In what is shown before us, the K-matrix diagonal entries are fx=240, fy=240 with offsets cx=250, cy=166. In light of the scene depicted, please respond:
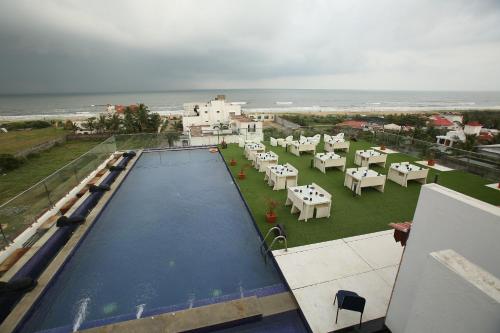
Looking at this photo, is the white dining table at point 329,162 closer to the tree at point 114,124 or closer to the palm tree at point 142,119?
the palm tree at point 142,119

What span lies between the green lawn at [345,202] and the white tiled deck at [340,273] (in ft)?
1.24

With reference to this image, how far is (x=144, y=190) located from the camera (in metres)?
9.24

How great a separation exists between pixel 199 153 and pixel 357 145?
31.9ft

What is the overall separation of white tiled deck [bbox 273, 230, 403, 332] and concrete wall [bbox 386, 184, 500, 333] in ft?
3.03

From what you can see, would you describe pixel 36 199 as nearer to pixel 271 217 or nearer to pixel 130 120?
pixel 271 217

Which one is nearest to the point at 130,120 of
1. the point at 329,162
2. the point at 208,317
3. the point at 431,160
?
the point at 329,162

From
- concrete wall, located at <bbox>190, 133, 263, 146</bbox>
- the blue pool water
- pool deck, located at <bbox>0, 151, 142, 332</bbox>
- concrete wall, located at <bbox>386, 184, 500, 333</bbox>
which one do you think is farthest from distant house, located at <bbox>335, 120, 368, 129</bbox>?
pool deck, located at <bbox>0, 151, 142, 332</bbox>

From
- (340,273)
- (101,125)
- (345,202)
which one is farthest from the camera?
(101,125)

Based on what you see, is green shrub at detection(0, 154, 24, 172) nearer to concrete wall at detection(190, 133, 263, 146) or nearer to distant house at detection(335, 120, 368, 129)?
concrete wall at detection(190, 133, 263, 146)

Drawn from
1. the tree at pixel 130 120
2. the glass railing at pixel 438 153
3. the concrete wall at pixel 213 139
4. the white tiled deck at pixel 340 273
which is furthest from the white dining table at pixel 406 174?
the tree at pixel 130 120

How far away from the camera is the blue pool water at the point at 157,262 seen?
4289 millimetres

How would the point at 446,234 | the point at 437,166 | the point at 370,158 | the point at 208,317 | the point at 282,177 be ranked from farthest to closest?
1. the point at 437,166
2. the point at 370,158
3. the point at 282,177
4. the point at 208,317
5. the point at 446,234

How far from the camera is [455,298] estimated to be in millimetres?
1684

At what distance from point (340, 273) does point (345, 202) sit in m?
3.33
